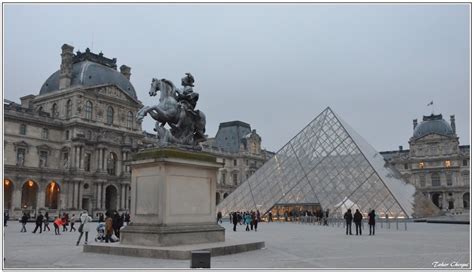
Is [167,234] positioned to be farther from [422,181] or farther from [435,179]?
[422,181]

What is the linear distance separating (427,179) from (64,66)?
185ft

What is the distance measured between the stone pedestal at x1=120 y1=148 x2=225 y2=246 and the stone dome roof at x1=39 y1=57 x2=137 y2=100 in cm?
4469

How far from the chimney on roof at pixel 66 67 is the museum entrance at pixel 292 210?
3021 centimetres

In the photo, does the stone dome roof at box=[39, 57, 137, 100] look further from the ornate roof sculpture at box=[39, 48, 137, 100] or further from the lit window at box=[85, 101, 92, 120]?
the lit window at box=[85, 101, 92, 120]

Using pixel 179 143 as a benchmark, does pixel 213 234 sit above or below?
below

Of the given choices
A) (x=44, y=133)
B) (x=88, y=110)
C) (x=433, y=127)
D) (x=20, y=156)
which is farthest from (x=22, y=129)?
(x=433, y=127)

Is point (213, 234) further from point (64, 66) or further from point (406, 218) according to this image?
point (64, 66)

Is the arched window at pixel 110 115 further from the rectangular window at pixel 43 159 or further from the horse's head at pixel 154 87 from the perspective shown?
the horse's head at pixel 154 87

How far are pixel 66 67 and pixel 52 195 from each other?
44.1 ft

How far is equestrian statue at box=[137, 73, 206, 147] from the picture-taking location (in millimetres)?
10344

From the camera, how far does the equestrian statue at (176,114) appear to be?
33.9ft

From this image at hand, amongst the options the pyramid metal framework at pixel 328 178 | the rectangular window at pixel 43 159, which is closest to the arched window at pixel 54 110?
the rectangular window at pixel 43 159

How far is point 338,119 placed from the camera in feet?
117

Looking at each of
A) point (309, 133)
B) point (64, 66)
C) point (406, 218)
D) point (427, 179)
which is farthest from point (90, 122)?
point (427, 179)
